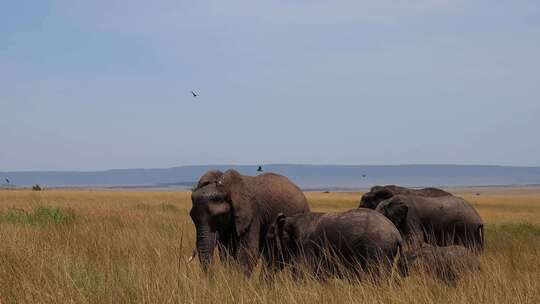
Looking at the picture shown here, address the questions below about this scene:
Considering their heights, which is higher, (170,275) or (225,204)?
(225,204)

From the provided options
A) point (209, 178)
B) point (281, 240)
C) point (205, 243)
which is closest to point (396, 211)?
point (281, 240)

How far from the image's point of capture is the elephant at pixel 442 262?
873 cm

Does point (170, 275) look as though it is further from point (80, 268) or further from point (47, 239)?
point (47, 239)

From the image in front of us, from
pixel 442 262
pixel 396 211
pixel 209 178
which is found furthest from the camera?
pixel 396 211

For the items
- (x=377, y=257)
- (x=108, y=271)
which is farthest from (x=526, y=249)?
(x=108, y=271)

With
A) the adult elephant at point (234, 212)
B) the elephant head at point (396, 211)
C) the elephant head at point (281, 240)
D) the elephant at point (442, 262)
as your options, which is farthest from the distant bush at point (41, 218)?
the elephant at point (442, 262)

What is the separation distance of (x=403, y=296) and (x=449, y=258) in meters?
2.85

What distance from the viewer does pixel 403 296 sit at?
646cm

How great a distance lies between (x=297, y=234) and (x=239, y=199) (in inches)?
45.5

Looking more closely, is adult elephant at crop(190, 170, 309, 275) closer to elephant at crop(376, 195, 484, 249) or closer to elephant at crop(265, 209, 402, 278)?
elephant at crop(265, 209, 402, 278)

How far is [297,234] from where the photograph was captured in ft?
31.3

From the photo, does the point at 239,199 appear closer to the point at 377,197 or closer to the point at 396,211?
the point at 396,211

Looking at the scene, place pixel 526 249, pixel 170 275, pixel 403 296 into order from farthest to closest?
1. pixel 526 249
2. pixel 170 275
3. pixel 403 296

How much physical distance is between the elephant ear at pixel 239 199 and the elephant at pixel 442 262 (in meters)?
2.42
